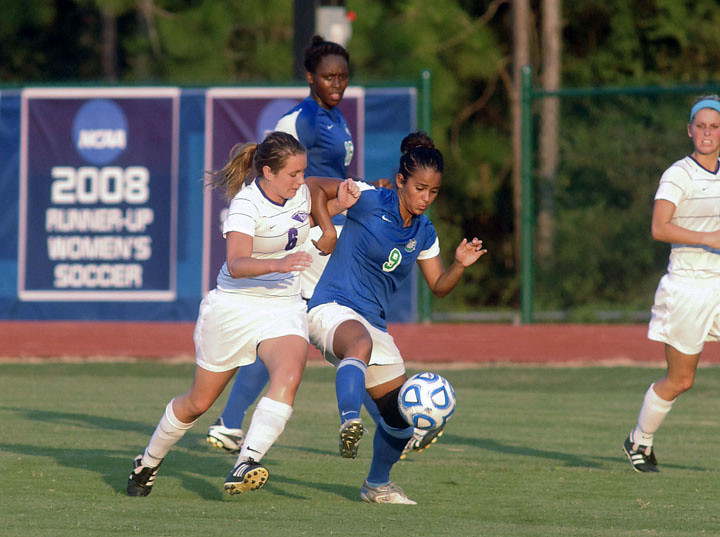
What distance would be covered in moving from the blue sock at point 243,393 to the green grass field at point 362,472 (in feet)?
1.04

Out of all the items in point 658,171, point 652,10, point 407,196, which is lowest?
point 407,196

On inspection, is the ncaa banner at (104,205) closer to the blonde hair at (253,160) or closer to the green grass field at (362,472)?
the green grass field at (362,472)

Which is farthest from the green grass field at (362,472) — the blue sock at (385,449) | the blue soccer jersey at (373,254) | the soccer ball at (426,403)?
the blue soccer jersey at (373,254)

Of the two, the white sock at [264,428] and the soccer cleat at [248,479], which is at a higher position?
the white sock at [264,428]

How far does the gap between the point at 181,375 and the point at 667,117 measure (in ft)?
24.2

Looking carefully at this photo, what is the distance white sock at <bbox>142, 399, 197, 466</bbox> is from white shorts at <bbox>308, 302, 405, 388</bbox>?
750 millimetres

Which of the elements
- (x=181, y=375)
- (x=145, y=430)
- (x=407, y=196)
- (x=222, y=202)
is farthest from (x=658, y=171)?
(x=407, y=196)

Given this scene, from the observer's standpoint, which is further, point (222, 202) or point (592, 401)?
point (222, 202)

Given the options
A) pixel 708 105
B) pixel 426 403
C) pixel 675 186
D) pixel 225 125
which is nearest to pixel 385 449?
pixel 426 403

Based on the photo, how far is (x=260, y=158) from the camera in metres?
6.17

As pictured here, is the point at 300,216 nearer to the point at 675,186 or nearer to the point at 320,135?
the point at 320,135

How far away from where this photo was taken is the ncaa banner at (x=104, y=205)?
15.5 meters

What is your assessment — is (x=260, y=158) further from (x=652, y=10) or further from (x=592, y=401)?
(x=652, y=10)

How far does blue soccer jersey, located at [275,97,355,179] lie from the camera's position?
25.6ft
